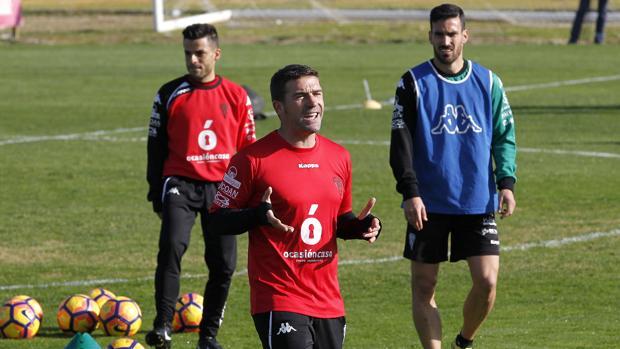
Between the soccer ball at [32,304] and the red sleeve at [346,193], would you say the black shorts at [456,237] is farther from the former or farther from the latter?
the soccer ball at [32,304]

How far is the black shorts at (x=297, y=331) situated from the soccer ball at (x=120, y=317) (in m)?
4.02

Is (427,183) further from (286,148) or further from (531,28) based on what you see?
(531,28)

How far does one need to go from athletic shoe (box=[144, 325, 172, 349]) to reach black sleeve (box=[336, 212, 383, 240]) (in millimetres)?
3499

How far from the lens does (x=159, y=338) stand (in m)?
11.6

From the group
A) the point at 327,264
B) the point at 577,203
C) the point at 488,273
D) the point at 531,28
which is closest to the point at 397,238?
the point at 577,203

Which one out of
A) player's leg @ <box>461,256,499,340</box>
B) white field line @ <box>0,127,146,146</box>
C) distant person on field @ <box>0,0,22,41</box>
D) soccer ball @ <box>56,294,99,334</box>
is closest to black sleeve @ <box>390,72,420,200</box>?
player's leg @ <box>461,256,499,340</box>

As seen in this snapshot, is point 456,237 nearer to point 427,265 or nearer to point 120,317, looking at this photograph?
point 427,265

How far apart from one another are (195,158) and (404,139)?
95.3 inches

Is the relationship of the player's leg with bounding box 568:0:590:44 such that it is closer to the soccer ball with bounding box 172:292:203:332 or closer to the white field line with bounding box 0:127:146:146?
the white field line with bounding box 0:127:146:146

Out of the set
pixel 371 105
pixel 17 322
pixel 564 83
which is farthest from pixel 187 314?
pixel 564 83

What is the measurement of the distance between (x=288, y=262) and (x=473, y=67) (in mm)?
2714

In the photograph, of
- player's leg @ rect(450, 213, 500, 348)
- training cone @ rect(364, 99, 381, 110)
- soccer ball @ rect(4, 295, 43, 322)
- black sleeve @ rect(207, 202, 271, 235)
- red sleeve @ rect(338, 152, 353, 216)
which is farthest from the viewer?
training cone @ rect(364, 99, 381, 110)

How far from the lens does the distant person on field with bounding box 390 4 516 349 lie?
33.5 feet

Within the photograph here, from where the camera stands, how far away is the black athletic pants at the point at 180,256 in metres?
11.8
